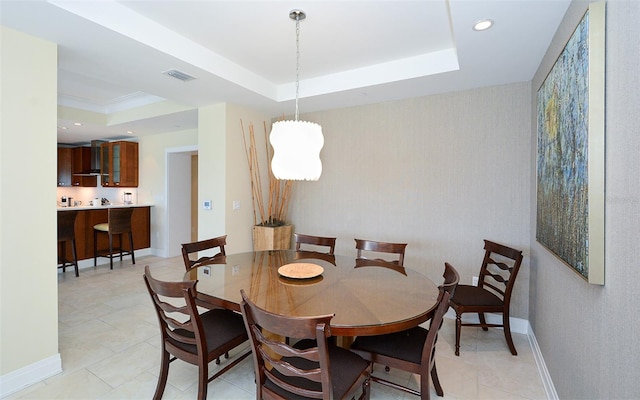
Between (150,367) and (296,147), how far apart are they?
6.71 feet

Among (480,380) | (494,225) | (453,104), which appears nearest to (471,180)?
(494,225)

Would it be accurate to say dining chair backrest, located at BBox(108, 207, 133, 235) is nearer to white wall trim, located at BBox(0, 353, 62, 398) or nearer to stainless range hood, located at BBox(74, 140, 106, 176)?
stainless range hood, located at BBox(74, 140, 106, 176)

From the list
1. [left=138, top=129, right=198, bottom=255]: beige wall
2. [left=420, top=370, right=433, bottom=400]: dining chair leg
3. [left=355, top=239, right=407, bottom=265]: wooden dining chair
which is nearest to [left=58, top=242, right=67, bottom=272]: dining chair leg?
[left=138, top=129, right=198, bottom=255]: beige wall

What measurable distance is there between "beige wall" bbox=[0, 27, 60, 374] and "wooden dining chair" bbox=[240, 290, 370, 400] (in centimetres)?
188

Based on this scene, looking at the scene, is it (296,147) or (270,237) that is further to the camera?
(270,237)

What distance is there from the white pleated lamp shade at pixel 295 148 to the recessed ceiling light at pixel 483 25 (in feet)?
4.16

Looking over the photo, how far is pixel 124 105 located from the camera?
16.2 feet

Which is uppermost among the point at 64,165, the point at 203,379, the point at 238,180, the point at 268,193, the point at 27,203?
the point at 64,165

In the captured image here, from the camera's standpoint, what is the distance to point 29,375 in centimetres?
212

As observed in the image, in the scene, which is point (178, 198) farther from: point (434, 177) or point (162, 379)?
point (434, 177)

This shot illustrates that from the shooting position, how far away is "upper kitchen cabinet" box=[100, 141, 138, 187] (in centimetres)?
611

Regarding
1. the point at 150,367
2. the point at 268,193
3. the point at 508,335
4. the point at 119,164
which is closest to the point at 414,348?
the point at 508,335

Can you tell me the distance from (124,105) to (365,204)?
4261mm

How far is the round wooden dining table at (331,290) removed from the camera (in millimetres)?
1526
